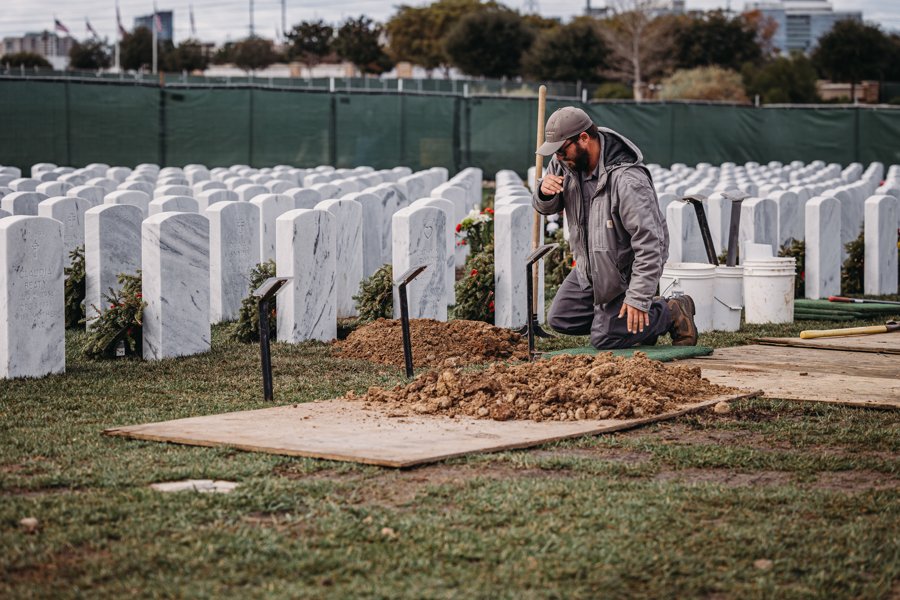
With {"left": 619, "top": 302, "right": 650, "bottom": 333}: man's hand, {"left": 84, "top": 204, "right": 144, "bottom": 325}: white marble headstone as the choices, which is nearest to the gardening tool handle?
{"left": 619, "top": 302, "right": 650, "bottom": 333}: man's hand

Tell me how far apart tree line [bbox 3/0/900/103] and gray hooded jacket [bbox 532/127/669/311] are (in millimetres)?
48389

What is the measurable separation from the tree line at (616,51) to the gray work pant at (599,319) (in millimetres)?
48000

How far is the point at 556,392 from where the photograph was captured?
6664 mm

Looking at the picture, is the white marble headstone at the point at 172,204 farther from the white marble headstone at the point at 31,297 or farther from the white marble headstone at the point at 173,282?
the white marble headstone at the point at 31,297

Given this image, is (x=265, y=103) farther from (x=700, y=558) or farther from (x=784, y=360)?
(x=700, y=558)

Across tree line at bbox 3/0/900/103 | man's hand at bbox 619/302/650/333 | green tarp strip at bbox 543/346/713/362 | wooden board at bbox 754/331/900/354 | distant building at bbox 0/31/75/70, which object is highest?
distant building at bbox 0/31/75/70

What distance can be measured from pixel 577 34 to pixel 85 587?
69053mm

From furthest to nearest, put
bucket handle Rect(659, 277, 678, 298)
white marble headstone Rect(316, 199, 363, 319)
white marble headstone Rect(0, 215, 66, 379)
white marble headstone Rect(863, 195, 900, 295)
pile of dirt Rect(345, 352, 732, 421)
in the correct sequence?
1. white marble headstone Rect(863, 195, 900, 295)
2. white marble headstone Rect(316, 199, 363, 319)
3. bucket handle Rect(659, 277, 678, 298)
4. white marble headstone Rect(0, 215, 66, 379)
5. pile of dirt Rect(345, 352, 732, 421)

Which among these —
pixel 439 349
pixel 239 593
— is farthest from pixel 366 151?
pixel 239 593

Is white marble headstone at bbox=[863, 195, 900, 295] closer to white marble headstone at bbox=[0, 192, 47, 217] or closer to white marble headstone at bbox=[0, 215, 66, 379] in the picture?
white marble headstone at bbox=[0, 192, 47, 217]

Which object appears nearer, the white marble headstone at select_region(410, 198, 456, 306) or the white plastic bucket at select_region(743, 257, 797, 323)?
the white marble headstone at select_region(410, 198, 456, 306)

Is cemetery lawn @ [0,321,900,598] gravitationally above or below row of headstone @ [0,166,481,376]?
below

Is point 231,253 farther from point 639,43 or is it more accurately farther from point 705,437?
point 639,43

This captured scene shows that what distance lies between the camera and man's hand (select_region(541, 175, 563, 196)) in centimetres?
811
